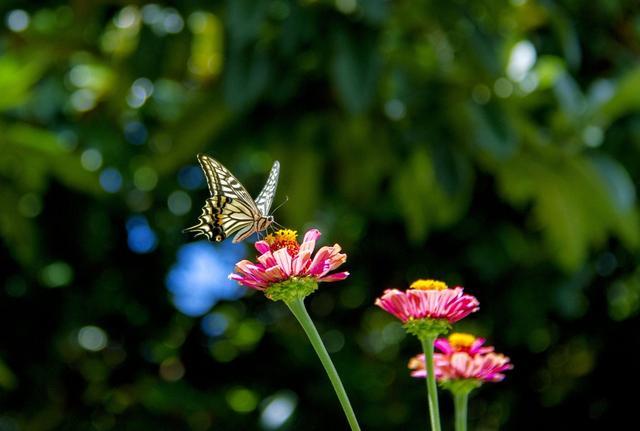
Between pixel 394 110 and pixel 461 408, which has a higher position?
pixel 394 110

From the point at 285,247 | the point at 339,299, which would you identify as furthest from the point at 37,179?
the point at 285,247

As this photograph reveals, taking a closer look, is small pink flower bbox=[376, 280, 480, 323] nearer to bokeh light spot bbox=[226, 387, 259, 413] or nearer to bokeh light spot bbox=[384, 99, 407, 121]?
bokeh light spot bbox=[384, 99, 407, 121]

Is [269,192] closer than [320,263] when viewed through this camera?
No

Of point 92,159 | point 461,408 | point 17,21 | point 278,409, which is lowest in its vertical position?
point 461,408

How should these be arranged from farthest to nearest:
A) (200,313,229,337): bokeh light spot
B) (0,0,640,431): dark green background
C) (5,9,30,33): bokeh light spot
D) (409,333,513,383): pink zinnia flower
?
1. (200,313,229,337): bokeh light spot
2. (5,9,30,33): bokeh light spot
3. (0,0,640,431): dark green background
4. (409,333,513,383): pink zinnia flower

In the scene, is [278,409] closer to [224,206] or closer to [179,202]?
[179,202]

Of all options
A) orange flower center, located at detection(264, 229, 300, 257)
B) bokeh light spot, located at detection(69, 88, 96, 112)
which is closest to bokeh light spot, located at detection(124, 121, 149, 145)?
bokeh light spot, located at detection(69, 88, 96, 112)

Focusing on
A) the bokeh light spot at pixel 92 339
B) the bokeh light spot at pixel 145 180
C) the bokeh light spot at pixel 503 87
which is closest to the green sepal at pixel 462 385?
the bokeh light spot at pixel 503 87

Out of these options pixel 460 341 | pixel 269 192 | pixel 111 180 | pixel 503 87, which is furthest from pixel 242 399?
pixel 460 341
